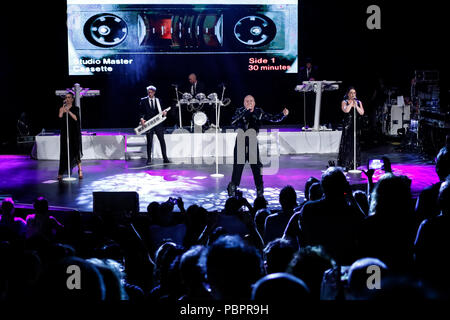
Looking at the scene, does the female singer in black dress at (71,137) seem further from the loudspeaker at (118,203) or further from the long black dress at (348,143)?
the long black dress at (348,143)

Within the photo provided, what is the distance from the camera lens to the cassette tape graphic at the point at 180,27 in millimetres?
14086

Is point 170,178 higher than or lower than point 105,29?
lower

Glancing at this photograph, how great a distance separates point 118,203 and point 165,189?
260 centimetres

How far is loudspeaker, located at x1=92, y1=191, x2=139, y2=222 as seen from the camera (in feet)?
19.5

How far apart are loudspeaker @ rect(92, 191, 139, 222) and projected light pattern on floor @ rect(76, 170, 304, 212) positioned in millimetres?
1126

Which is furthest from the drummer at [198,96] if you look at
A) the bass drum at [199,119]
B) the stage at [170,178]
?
the stage at [170,178]

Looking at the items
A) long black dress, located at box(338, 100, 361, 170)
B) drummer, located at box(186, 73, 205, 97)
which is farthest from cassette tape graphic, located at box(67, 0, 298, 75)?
long black dress, located at box(338, 100, 361, 170)

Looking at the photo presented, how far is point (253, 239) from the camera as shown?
14.1 ft

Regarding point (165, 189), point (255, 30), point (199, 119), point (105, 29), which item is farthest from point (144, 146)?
point (255, 30)

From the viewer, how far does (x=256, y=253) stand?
1.91 meters

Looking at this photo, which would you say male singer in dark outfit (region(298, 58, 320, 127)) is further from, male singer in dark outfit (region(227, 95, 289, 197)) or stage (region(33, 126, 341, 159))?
male singer in dark outfit (region(227, 95, 289, 197))

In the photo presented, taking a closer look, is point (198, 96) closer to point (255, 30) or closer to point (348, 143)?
point (255, 30)

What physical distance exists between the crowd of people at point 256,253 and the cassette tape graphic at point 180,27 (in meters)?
9.77
